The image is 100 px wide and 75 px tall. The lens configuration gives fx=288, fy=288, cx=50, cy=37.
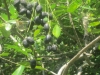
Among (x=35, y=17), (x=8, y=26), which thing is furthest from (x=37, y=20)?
(x=8, y=26)

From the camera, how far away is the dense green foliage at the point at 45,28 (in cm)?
123

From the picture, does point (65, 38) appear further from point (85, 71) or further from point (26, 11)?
point (26, 11)

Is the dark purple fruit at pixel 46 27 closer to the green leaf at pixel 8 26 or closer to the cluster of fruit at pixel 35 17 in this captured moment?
the cluster of fruit at pixel 35 17

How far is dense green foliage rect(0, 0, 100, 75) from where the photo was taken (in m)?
1.23

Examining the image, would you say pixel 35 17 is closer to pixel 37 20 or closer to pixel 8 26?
pixel 37 20

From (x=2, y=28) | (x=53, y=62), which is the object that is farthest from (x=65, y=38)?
(x=2, y=28)

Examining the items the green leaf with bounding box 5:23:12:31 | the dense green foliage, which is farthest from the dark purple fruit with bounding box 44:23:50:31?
the green leaf with bounding box 5:23:12:31

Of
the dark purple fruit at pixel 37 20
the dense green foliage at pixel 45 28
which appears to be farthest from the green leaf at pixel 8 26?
the dark purple fruit at pixel 37 20

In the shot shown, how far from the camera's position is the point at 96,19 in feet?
5.73

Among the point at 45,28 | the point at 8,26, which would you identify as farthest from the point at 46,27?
the point at 8,26

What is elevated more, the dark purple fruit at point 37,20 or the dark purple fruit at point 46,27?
the dark purple fruit at point 37,20

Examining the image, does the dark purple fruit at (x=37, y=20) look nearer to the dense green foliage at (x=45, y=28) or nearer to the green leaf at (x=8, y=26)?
the dense green foliage at (x=45, y=28)

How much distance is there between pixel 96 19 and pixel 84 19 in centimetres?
13

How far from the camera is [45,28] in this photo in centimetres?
117
